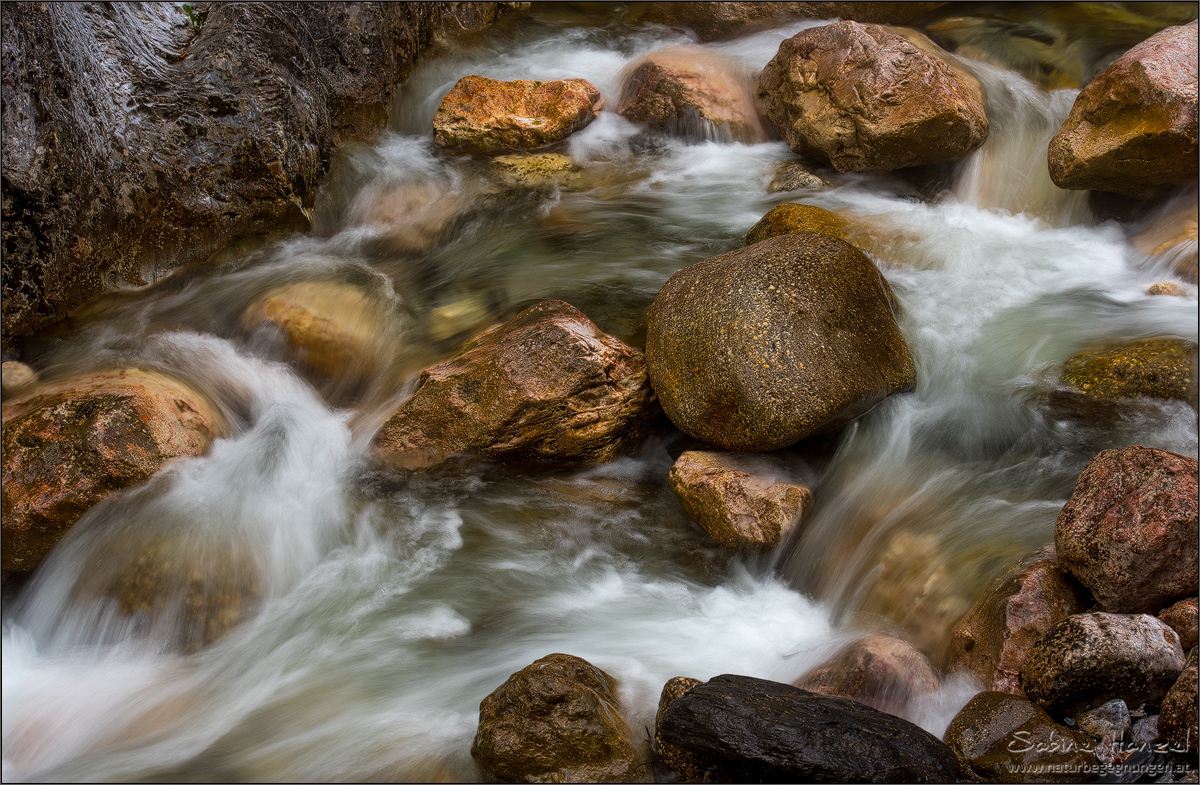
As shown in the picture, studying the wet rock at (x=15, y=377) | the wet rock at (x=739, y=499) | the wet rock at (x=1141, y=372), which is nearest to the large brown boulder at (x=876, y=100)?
the wet rock at (x=1141, y=372)

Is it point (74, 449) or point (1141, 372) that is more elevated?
point (1141, 372)

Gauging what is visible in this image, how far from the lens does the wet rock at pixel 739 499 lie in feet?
14.4

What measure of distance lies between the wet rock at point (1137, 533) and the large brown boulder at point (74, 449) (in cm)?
483

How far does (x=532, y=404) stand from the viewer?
15.8 ft

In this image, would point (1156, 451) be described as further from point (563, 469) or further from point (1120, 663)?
point (563, 469)

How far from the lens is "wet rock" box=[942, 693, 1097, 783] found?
284 cm

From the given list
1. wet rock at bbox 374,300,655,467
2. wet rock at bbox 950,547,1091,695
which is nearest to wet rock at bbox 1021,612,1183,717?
wet rock at bbox 950,547,1091,695

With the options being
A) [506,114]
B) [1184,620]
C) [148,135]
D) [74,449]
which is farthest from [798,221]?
A: [74,449]

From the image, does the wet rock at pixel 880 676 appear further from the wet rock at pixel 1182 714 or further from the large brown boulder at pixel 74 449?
the large brown boulder at pixel 74 449

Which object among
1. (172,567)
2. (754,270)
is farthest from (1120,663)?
(172,567)

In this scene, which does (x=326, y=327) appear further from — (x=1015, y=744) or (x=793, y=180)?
(x=1015, y=744)

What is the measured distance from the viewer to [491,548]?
4.66m

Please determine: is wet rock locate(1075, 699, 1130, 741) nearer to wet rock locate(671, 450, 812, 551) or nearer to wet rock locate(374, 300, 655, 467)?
wet rock locate(671, 450, 812, 551)

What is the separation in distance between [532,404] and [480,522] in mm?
783
